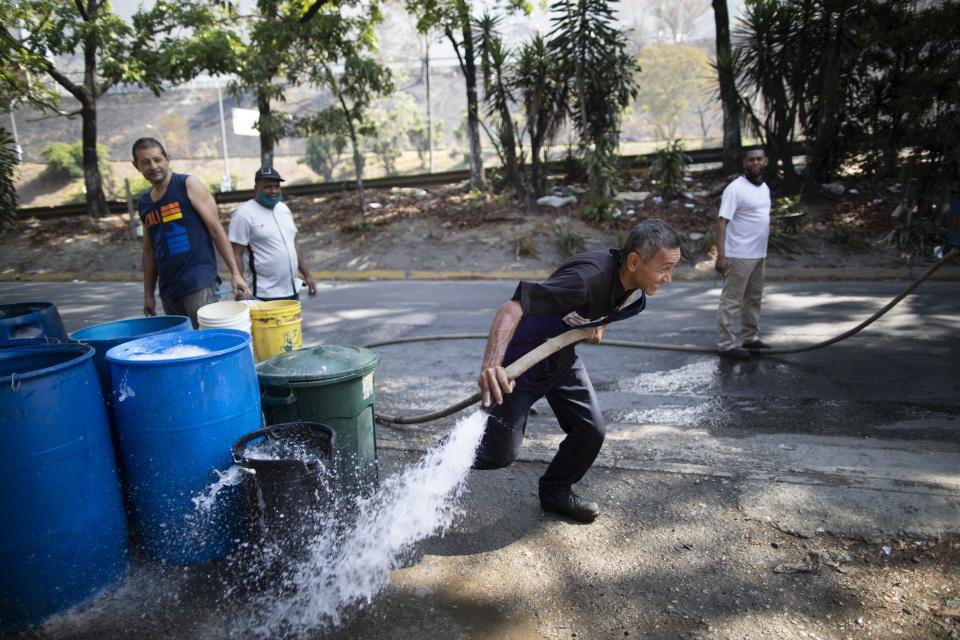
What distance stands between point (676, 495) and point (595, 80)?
38.2 feet

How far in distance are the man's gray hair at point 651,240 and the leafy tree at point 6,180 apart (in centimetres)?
1647

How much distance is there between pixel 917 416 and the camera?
4520mm

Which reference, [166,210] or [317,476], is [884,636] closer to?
[317,476]

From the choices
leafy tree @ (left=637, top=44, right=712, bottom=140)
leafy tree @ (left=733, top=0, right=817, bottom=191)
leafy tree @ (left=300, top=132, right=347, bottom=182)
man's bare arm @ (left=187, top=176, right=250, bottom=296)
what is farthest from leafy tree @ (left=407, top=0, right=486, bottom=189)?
leafy tree @ (left=637, top=44, right=712, bottom=140)

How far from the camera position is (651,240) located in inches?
108

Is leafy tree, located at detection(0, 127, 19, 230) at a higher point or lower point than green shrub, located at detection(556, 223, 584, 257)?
higher

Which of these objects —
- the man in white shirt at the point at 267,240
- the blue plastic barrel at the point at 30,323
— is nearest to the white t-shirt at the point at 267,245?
the man in white shirt at the point at 267,240

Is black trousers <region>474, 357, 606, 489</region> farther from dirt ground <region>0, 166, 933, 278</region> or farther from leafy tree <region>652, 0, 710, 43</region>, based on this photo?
leafy tree <region>652, 0, 710, 43</region>

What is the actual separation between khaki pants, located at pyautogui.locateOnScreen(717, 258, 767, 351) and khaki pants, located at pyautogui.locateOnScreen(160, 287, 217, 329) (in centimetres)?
441

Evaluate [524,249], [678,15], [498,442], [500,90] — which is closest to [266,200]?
[498,442]

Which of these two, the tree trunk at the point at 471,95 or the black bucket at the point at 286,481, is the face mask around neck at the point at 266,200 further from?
the tree trunk at the point at 471,95

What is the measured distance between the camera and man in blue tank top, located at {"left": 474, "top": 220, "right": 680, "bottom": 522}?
2.62 metres

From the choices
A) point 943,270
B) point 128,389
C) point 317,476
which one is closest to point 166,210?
point 128,389

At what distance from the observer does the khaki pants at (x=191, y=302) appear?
4121mm
